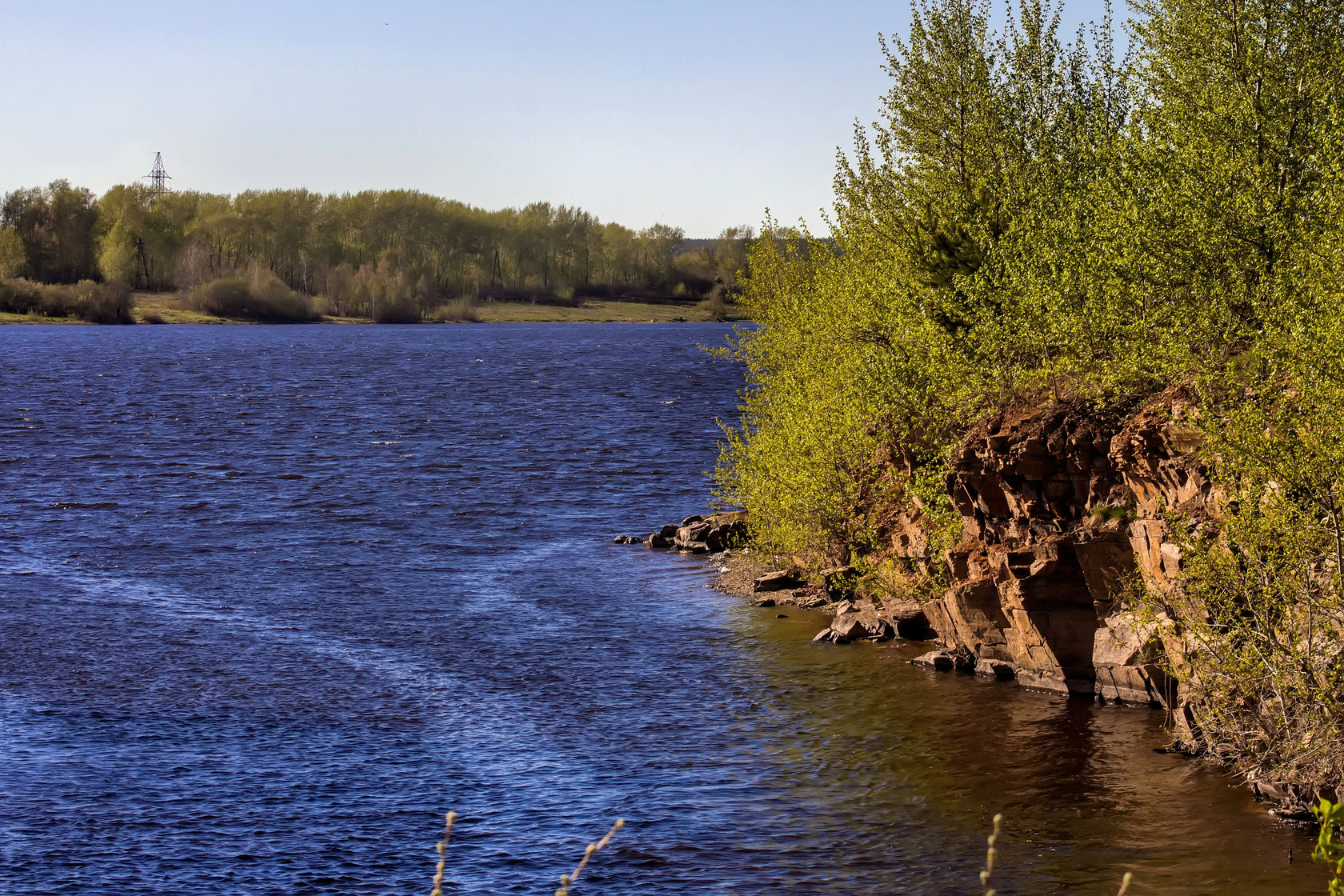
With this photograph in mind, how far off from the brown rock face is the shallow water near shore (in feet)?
3.21

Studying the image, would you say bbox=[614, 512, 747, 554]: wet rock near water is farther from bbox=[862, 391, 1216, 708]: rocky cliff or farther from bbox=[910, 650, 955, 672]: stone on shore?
bbox=[862, 391, 1216, 708]: rocky cliff

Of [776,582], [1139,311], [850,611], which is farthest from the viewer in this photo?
[776,582]

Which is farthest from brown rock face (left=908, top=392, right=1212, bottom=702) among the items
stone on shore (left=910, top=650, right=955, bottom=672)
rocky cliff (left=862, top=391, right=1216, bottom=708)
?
stone on shore (left=910, top=650, right=955, bottom=672)

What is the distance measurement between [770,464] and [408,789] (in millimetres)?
16895

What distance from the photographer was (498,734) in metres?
24.2

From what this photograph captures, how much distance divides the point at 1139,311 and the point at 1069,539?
15.3 ft

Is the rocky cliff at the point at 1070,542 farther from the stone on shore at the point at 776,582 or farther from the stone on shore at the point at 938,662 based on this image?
the stone on shore at the point at 776,582

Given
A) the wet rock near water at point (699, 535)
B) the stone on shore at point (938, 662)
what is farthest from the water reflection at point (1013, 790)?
the wet rock near water at point (699, 535)

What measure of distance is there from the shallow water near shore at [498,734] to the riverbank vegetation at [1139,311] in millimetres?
2613

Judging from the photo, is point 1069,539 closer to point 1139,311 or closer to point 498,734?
point 1139,311

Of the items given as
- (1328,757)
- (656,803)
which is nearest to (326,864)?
(656,803)

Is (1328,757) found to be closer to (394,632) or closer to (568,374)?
(394,632)

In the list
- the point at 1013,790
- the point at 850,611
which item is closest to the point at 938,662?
the point at 850,611

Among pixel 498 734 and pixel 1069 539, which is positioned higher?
pixel 1069 539
